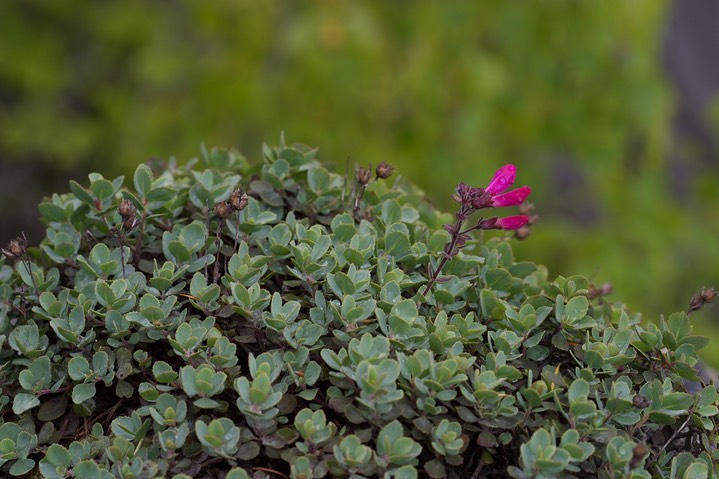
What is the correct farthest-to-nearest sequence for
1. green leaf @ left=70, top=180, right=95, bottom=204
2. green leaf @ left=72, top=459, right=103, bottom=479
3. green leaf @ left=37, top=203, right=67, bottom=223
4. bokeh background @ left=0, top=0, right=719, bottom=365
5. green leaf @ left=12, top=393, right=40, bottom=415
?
bokeh background @ left=0, top=0, right=719, bottom=365, green leaf @ left=37, top=203, right=67, bottom=223, green leaf @ left=70, top=180, right=95, bottom=204, green leaf @ left=12, top=393, right=40, bottom=415, green leaf @ left=72, top=459, right=103, bottom=479

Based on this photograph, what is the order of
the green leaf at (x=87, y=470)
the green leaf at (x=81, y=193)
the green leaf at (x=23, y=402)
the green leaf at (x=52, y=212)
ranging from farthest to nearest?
the green leaf at (x=52, y=212)
the green leaf at (x=81, y=193)
the green leaf at (x=23, y=402)
the green leaf at (x=87, y=470)

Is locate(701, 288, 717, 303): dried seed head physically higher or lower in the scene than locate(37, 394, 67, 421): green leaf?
higher

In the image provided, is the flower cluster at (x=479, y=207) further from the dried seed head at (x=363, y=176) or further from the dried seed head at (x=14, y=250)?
the dried seed head at (x=14, y=250)

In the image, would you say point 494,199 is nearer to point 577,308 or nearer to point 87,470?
point 577,308

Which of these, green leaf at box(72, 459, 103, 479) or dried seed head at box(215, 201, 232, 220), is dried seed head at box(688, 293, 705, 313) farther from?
green leaf at box(72, 459, 103, 479)

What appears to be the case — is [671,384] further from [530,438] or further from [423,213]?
[423,213]

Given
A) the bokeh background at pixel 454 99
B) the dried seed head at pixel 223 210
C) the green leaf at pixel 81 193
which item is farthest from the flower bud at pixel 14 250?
the bokeh background at pixel 454 99

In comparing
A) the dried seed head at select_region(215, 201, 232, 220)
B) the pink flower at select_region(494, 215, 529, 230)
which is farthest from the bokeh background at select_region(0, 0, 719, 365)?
the dried seed head at select_region(215, 201, 232, 220)

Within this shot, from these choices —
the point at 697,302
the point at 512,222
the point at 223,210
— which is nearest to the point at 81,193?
the point at 223,210
